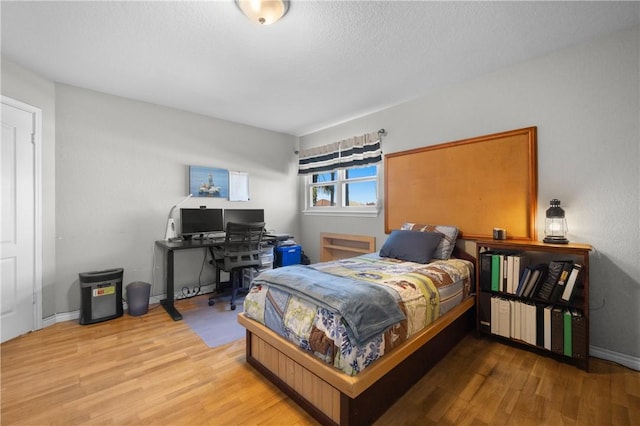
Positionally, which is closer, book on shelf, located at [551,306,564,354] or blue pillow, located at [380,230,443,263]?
book on shelf, located at [551,306,564,354]

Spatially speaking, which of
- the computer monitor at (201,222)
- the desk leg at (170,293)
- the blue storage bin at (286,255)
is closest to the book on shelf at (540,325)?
the blue storage bin at (286,255)

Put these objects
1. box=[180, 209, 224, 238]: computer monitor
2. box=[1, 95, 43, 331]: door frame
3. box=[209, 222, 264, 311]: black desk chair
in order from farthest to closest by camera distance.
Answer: box=[180, 209, 224, 238]: computer monitor
box=[209, 222, 264, 311]: black desk chair
box=[1, 95, 43, 331]: door frame

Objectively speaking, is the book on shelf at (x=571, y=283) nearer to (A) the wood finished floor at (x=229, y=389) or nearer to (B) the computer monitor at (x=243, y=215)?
(A) the wood finished floor at (x=229, y=389)

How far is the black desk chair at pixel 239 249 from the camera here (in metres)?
3.24

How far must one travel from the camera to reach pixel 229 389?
5.78 ft

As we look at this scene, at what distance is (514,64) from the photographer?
2.54m

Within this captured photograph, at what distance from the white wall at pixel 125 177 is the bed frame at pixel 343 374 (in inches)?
81.1

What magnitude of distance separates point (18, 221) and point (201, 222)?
164 cm

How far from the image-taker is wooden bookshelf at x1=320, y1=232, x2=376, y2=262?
3854 mm

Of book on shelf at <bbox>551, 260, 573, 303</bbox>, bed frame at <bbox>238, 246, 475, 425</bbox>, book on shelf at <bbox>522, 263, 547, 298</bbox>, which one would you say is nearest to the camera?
bed frame at <bbox>238, 246, 475, 425</bbox>

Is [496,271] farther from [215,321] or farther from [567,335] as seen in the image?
[215,321]

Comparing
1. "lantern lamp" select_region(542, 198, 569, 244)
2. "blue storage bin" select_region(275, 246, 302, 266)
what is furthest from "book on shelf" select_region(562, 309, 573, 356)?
"blue storage bin" select_region(275, 246, 302, 266)

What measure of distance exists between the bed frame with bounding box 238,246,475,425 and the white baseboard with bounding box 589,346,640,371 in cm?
115

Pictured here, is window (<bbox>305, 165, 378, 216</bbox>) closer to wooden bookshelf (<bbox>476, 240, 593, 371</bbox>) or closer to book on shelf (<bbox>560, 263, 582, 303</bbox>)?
wooden bookshelf (<bbox>476, 240, 593, 371</bbox>)
